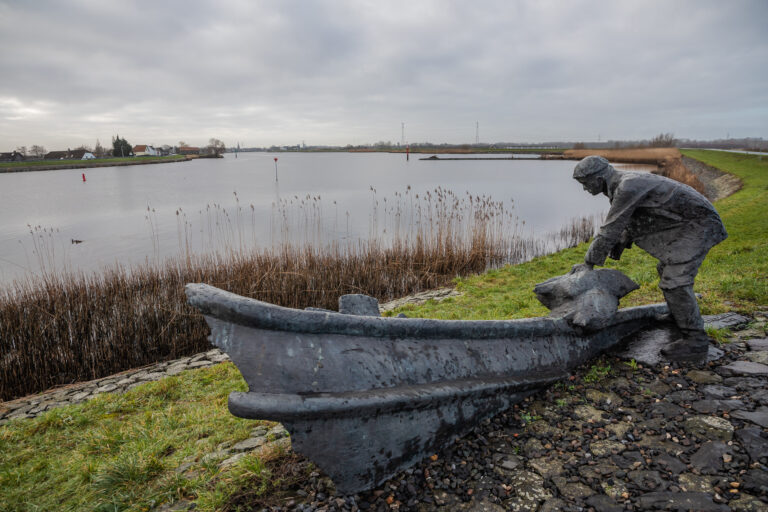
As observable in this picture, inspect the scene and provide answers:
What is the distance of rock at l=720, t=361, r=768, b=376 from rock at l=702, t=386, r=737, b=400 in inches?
12.2

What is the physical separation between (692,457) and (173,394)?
17.5 ft

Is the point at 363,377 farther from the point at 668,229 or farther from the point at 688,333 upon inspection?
the point at 688,333

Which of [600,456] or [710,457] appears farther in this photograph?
[600,456]

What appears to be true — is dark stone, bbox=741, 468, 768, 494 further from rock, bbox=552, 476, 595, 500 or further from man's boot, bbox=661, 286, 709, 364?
man's boot, bbox=661, 286, 709, 364

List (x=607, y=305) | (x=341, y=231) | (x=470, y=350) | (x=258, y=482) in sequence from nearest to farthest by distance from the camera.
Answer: (x=258, y=482)
(x=470, y=350)
(x=607, y=305)
(x=341, y=231)

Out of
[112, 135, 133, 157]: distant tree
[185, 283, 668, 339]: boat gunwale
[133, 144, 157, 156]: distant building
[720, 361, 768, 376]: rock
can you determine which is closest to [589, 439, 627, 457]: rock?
[185, 283, 668, 339]: boat gunwale

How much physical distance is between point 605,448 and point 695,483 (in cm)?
53

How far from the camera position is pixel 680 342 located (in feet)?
12.9

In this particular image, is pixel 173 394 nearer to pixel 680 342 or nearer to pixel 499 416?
pixel 499 416

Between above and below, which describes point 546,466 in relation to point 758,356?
below

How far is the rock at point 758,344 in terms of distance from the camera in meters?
4.08

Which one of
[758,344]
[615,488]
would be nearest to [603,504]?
[615,488]

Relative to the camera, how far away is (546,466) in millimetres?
2865

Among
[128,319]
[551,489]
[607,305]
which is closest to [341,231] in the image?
[128,319]
